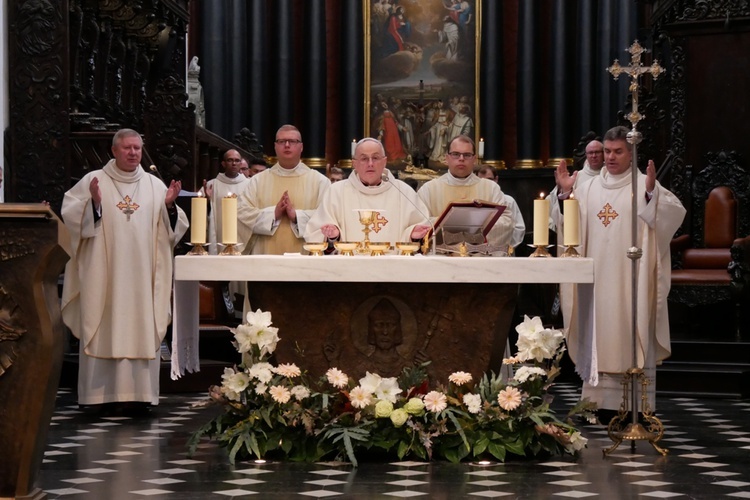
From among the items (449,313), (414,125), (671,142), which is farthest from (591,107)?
(449,313)

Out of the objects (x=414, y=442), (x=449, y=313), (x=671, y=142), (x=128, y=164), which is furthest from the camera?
(x=671, y=142)

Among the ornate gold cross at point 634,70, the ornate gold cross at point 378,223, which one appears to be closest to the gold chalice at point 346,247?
the ornate gold cross at point 378,223

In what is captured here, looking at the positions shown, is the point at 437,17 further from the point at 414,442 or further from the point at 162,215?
the point at 414,442

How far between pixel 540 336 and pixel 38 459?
288 cm

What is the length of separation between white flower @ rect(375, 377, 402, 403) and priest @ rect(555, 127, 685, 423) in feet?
5.91

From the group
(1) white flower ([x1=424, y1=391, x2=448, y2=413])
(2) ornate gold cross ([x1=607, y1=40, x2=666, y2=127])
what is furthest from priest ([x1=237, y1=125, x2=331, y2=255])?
(2) ornate gold cross ([x1=607, y1=40, x2=666, y2=127])

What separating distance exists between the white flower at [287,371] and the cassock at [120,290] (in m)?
2.25

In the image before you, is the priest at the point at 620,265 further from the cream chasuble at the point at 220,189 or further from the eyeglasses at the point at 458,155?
the cream chasuble at the point at 220,189

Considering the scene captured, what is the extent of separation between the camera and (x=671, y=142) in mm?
13398

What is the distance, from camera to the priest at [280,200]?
922 cm

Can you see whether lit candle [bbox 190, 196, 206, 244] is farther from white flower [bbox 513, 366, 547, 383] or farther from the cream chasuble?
the cream chasuble

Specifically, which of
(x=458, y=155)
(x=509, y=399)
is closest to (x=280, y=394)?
(x=509, y=399)

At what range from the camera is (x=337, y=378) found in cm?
681

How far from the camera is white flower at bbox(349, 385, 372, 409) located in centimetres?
674
